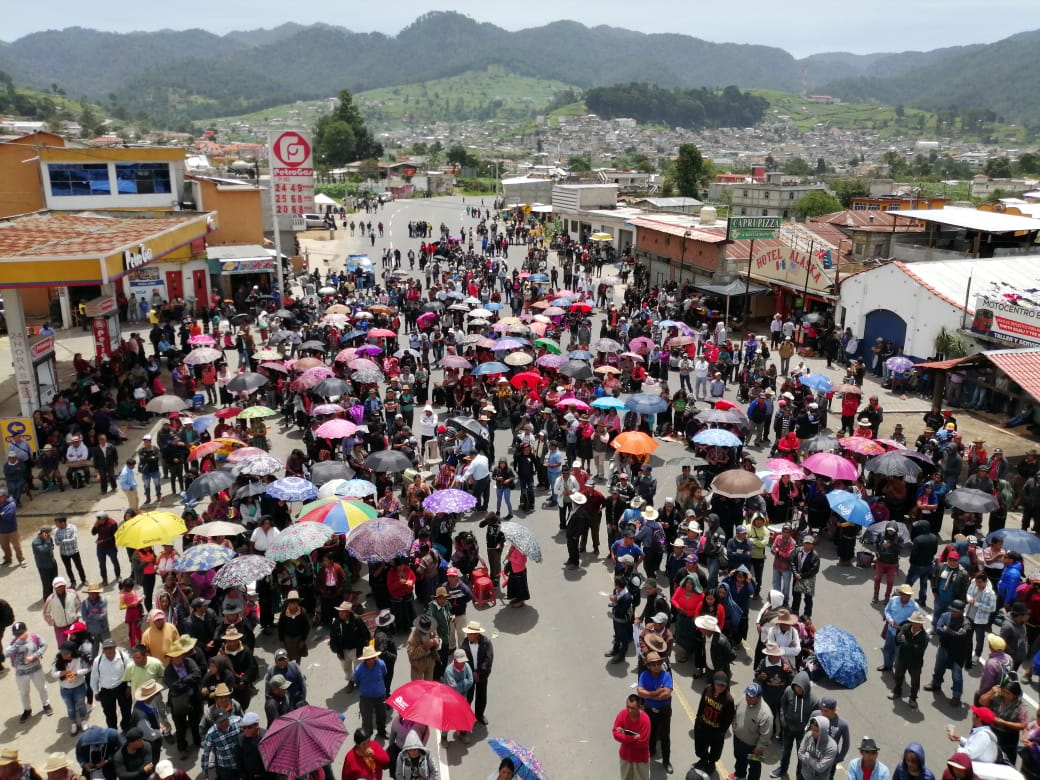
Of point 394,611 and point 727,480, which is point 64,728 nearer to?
point 394,611

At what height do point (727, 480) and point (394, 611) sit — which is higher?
point (727, 480)

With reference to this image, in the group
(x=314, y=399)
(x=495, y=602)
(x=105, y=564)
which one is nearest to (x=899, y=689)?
(x=495, y=602)

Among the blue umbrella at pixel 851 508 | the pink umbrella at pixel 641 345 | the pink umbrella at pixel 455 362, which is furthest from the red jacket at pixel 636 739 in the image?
the pink umbrella at pixel 641 345

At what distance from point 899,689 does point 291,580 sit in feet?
25.4

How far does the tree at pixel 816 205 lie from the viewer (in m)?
75.8

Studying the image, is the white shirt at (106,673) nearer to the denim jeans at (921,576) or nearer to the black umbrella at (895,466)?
the denim jeans at (921,576)

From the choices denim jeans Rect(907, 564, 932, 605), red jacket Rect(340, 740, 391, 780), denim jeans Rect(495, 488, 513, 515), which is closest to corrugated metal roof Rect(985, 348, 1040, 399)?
denim jeans Rect(907, 564, 932, 605)

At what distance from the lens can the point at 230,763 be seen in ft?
25.5

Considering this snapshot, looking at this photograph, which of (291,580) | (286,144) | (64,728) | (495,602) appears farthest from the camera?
(286,144)

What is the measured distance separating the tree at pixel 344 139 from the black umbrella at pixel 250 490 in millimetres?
122883

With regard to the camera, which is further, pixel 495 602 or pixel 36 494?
pixel 36 494

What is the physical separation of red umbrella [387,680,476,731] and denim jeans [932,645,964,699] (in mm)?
5955

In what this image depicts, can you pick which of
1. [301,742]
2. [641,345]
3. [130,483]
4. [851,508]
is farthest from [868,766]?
[641,345]

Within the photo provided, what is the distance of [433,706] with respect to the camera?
24.2ft
